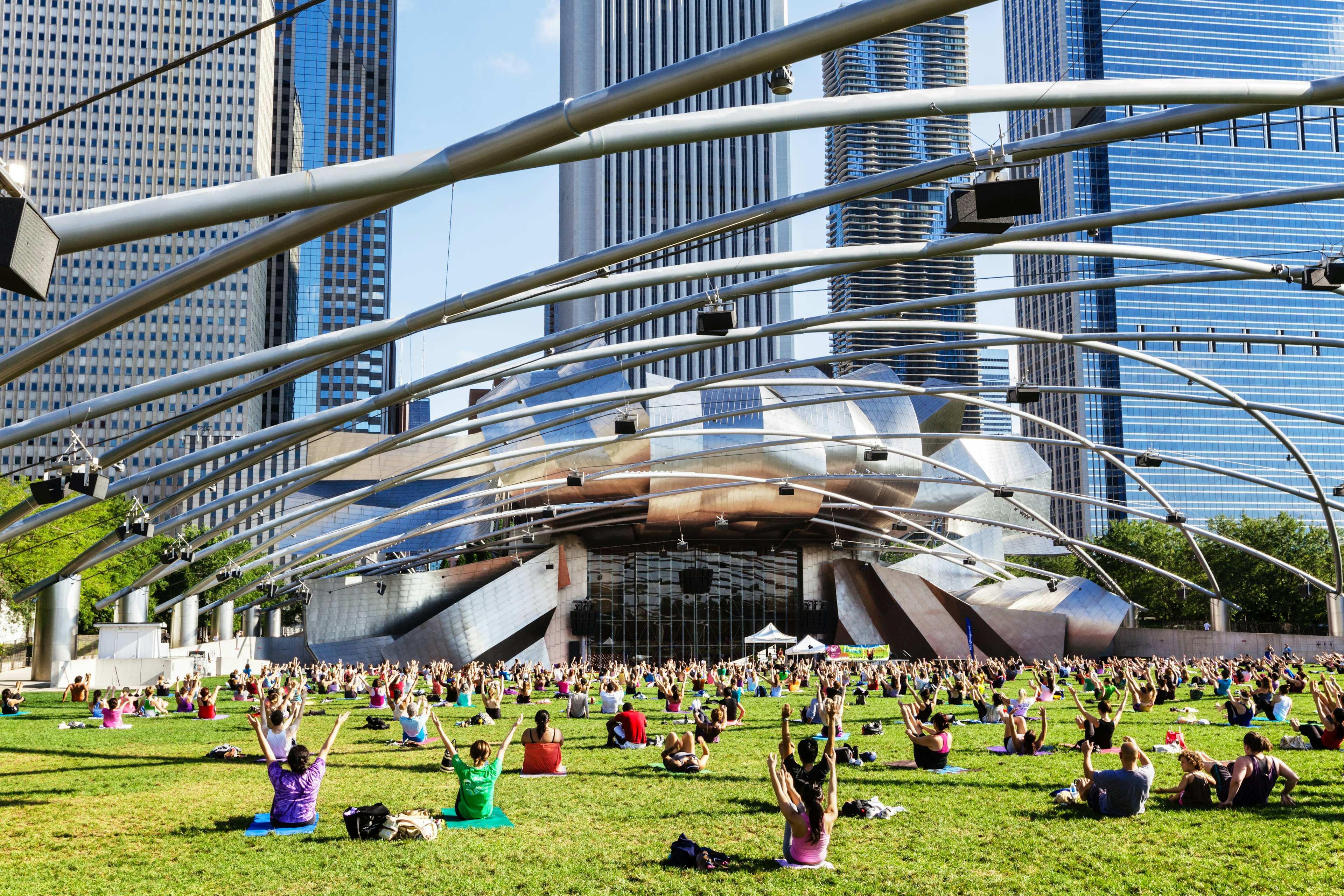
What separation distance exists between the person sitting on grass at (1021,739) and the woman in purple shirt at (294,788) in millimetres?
10155

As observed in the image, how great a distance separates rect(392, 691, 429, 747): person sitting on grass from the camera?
18703 millimetres

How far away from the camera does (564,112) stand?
7984 mm

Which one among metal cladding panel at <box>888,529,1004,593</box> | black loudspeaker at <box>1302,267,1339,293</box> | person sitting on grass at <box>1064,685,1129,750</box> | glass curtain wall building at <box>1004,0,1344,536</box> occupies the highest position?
glass curtain wall building at <box>1004,0,1344,536</box>

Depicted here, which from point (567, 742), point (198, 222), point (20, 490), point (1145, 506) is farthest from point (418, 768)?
point (1145, 506)

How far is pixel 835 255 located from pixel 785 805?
9550mm

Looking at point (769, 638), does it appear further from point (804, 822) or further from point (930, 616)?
point (804, 822)

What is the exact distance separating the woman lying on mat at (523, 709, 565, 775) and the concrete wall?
49.6 m

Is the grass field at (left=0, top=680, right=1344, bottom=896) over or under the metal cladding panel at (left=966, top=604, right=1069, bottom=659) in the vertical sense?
under

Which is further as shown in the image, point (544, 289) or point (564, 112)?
point (544, 289)

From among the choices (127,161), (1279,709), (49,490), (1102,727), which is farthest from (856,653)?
(127,161)

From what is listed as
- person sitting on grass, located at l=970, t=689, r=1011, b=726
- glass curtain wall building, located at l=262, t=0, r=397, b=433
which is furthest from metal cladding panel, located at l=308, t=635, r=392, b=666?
glass curtain wall building, located at l=262, t=0, r=397, b=433

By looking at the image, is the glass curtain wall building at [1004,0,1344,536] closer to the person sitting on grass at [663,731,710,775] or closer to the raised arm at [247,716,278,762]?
the person sitting on grass at [663,731,710,775]

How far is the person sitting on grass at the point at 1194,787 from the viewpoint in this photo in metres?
Answer: 11.6

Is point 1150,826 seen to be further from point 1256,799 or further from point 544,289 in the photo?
point 544,289
